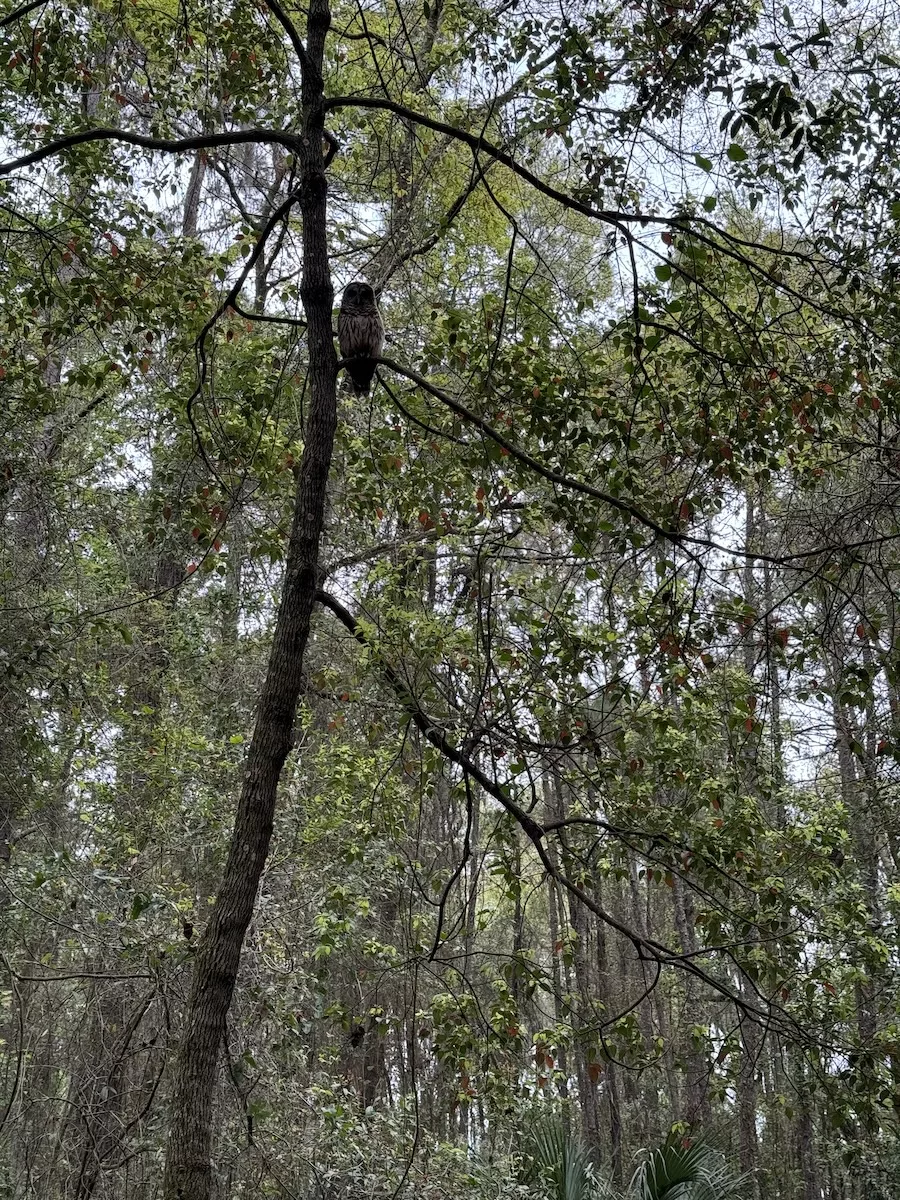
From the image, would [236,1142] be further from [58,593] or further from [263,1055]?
[58,593]

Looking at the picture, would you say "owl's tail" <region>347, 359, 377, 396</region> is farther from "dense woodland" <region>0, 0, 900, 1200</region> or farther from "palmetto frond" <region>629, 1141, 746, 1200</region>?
"palmetto frond" <region>629, 1141, 746, 1200</region>

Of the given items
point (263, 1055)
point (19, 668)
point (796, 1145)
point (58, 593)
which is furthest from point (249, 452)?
point (796, 1145)

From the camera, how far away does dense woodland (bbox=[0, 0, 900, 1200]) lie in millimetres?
3584

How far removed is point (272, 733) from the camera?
10.9ft

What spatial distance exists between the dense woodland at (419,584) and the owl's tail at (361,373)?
15cm

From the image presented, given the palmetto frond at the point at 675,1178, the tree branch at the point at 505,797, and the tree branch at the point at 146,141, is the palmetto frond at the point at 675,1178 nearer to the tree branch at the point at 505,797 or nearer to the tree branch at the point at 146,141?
the tree branch at the point at 505,797

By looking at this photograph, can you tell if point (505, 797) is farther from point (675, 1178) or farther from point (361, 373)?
point (675, 1178)

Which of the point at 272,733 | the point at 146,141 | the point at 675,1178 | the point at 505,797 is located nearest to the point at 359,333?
the point at 146,141

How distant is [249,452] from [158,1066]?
3.80m

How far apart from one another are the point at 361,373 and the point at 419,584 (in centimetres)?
228

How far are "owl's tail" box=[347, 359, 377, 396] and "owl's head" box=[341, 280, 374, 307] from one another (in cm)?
25

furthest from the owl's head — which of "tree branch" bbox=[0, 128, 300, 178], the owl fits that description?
"tree branch" bbox=[0, 128, 300, 178]

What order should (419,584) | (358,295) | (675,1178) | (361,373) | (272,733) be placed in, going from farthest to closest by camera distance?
(675,1178), (419,584), (358,295), (361,373), (272,733)

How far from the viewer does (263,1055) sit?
6301 mm
